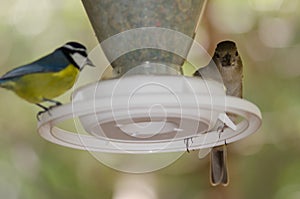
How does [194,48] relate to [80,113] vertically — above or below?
below

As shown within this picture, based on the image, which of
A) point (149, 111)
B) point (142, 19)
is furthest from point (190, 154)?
point (149, 111)

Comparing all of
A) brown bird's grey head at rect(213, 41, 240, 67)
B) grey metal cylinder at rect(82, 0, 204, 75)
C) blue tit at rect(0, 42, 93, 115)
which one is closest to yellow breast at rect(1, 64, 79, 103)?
blue tit at rect(0, 42, 93, 115)

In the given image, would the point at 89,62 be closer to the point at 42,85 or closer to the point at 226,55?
the point at 42,85

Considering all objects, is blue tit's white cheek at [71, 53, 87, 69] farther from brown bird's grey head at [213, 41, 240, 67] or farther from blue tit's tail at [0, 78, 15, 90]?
brown bird's grey head at [213, 41, 240, 67]

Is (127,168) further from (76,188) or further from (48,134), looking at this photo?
(76,188)

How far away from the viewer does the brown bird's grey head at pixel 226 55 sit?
184 centimetres

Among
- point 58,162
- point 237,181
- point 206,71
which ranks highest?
point 206,71

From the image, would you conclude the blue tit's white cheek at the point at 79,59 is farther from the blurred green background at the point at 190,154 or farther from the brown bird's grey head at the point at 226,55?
the blurred green background at the point at 190,154

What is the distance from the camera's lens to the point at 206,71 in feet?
4.82

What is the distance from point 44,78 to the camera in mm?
1271

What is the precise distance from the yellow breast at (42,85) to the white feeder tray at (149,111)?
0.07 m

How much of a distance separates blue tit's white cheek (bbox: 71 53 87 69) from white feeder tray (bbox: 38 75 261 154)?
13cm

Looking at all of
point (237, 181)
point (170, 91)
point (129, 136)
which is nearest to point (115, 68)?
point (129, 136)

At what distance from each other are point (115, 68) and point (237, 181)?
238 cm
